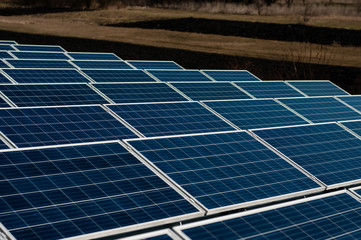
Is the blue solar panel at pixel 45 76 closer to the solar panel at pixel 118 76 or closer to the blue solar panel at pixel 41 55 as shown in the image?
the solar panel at pixel 118 76

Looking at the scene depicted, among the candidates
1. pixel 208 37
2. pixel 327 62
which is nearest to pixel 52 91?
pixel 327 62

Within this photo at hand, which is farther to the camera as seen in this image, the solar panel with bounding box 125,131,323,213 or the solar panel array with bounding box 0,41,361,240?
the solar panel with bounding box 125,131,323,213

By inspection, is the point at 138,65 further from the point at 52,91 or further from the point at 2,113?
the point at 2,113

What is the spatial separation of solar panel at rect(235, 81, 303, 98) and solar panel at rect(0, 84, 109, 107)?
7.81m

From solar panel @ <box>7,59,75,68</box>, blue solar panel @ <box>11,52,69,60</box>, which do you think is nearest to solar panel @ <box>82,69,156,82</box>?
solar panel @ <box>7,59,75,68</box>

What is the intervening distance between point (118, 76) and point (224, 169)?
14.4 metres

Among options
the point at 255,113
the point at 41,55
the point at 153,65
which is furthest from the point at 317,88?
the point at 41,55

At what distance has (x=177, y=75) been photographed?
92.2 ft

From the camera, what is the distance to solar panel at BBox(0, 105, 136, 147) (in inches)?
539

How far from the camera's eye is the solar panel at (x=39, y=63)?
94.0 ft

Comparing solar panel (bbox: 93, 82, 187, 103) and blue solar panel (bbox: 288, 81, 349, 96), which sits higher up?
solar panel (bbox: 93, 82, 187, 103)

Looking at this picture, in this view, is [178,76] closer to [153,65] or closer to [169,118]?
[153,65]

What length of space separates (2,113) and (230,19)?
63076 millimetres

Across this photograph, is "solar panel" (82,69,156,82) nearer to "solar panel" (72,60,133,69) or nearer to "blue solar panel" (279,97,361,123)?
"solar panel" (72,60,133,69)
